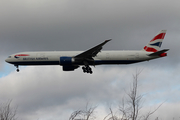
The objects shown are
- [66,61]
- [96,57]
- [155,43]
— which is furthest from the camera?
[155,43]

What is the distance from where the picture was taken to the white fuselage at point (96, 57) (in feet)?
134

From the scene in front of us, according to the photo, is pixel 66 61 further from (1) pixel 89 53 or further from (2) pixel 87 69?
(2) pixel 87 69

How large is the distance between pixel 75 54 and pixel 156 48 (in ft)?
45.5

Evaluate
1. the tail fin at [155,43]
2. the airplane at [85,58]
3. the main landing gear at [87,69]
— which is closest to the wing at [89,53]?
the airplane at [85,58]

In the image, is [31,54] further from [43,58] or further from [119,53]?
[119,53]

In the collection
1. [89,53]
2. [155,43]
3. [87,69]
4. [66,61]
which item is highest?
[155,43]

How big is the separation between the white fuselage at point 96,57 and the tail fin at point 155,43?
2312 millimetres

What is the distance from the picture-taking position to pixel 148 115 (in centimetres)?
1403

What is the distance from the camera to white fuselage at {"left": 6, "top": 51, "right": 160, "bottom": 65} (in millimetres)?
40781

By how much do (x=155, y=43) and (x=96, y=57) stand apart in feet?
36.8

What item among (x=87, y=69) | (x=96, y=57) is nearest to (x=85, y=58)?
(x=96, y=57)

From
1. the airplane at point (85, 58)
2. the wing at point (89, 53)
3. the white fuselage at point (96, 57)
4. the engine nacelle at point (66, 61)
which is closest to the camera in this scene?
the wing at point (89, 53)

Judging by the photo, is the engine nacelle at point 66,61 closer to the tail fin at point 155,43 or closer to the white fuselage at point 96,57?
the white fuselage at point 96,57

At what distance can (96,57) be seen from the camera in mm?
41125
